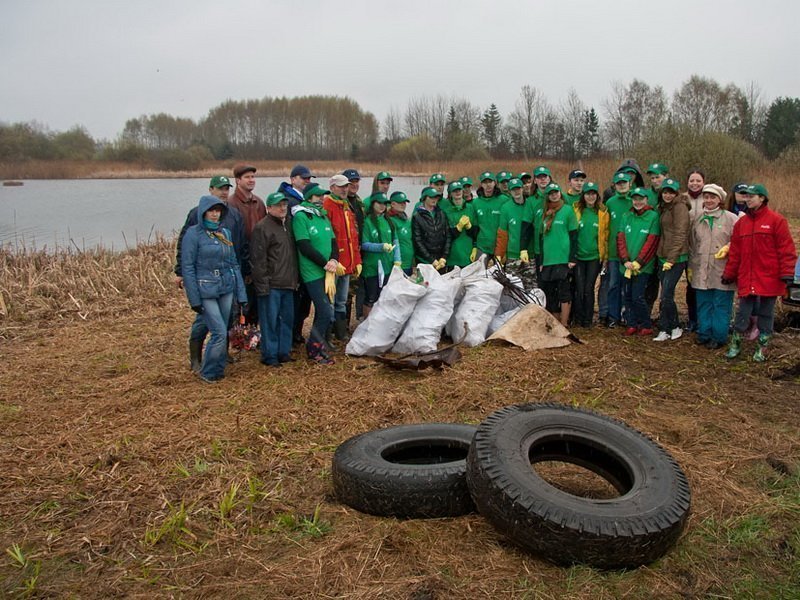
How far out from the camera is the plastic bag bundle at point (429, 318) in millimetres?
6176

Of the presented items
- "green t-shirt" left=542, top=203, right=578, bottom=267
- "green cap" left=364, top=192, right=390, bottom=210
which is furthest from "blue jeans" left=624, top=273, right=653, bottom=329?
"green cap" left=364, top=192, right=390, bottom=210

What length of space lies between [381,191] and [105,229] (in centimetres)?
1512

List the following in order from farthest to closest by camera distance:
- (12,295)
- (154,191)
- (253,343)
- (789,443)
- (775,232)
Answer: (154,191), (12,295), (253,343), (775,232), (789,443)

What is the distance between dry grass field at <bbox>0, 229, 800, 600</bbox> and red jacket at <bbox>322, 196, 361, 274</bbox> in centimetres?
110

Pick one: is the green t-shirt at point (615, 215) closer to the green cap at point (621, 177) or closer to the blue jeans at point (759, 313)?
the green cap at point (621, 177)

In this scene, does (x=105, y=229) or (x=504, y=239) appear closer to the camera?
(x=504, y=239)

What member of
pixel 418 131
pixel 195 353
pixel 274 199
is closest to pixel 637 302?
pixel 274 199

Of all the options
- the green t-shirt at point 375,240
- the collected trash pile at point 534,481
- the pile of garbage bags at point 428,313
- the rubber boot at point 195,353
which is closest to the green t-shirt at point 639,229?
the pile of garbage bags at point 428,313

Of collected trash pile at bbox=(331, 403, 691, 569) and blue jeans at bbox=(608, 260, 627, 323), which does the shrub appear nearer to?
blue jeans at bbox=(608, 260, 627, 323)

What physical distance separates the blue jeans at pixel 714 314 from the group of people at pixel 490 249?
0.05 feet

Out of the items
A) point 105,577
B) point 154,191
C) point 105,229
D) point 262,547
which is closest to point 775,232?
point 262,547

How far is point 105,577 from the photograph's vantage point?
277 cm

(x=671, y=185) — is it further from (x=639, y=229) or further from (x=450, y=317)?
(x=450, y=317)

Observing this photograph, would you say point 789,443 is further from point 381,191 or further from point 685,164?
point 685,164
